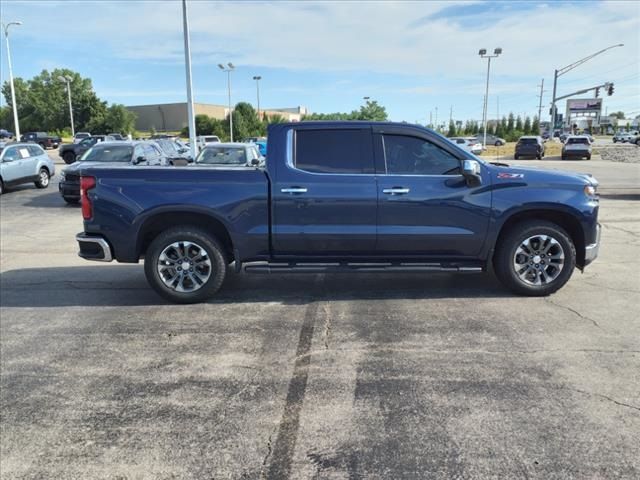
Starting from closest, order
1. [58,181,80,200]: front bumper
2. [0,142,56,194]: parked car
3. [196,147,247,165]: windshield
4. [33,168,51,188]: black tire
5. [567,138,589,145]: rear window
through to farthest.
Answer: [196,147,247,165]: windshield < [58,181,80,200]: front bumper < [0,142,56,194]: parked car < [33,168,51,188]: black tire < [567,138,589,145]: rear window

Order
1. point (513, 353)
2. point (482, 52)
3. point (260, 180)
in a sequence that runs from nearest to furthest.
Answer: point (513, 353), point (260, 180), point (482, 52)

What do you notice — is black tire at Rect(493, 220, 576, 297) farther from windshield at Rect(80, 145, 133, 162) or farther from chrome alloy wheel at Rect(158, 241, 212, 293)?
windshield at Rect(80, 145, 133, 162)

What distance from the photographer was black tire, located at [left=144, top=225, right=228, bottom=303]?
19.2ft

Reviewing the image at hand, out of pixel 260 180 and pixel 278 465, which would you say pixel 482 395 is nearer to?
pixel 278 465

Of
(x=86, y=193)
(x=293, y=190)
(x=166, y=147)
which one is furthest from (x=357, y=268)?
(x=166, y=147)

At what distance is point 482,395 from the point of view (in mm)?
3736

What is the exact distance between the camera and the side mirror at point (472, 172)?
5.56m

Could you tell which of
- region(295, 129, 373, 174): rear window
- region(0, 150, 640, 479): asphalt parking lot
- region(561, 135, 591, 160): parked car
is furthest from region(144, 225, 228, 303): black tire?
region(561, 135, 591, 160): parked car

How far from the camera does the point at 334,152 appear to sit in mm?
5906

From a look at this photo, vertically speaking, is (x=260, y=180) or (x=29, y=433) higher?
(x=260, y=180)

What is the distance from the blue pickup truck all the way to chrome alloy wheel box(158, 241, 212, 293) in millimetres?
11

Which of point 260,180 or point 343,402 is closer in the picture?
point 343,402

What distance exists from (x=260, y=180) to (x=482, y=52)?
5230 centimetres

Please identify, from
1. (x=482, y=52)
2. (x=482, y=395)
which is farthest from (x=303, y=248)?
(x=482, y=52)
